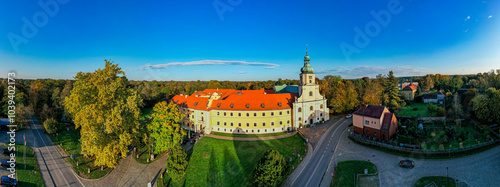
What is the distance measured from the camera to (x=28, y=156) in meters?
29.9

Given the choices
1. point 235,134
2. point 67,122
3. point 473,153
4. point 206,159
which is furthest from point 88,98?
point 473,153

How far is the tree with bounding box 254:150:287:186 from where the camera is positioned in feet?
70.7

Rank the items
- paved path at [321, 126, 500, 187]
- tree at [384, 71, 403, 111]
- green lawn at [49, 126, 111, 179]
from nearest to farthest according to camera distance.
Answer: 1. paved path at [321, 126, 500, 187]
2. green lawn at [49, 126, 111, 179]
3. tree at [384, 71, 403, 111]

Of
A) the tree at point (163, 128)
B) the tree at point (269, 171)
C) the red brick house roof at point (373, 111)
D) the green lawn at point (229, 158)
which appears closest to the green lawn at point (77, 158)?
the tree at point (163, 128)

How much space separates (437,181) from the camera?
21.6 meters

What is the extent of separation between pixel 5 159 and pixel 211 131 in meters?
28.8

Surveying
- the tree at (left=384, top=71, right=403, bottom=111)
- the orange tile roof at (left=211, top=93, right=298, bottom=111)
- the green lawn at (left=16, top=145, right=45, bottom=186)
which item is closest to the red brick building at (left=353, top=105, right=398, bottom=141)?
the orange tile roof at (left=211, top=93, right=298, bottom=111)

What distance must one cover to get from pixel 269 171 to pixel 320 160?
35.6ft

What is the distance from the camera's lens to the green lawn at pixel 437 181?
2116cm

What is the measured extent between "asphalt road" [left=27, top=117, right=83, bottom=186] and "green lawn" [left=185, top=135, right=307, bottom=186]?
47.2 feet

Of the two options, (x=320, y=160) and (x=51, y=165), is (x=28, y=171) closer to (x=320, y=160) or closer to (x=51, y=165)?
(x=51, y=165)

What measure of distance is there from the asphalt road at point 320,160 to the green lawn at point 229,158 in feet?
5.50

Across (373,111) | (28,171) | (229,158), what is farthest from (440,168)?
(28,171)

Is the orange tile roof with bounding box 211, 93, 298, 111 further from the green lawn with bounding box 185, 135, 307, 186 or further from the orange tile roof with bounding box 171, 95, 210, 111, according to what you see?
the green lawn with bounding box 185, 135, 307, 186
